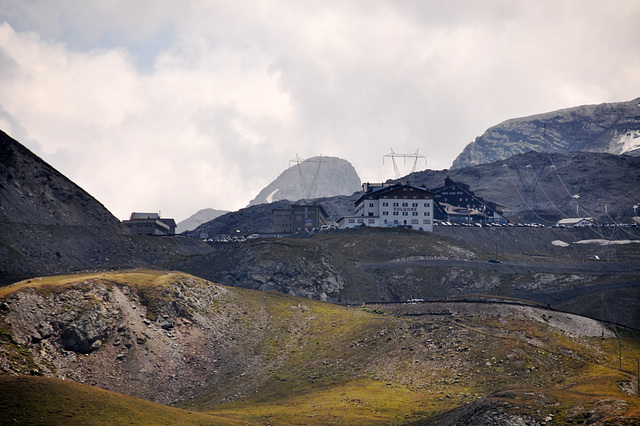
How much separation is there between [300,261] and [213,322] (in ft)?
174

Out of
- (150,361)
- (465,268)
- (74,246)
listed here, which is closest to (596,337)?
(465,268)

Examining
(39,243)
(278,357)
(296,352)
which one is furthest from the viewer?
(39,243)

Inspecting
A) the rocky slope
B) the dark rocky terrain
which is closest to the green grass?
the dark rocky terrain

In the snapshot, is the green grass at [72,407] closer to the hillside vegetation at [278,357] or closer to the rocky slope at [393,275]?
the hillside vegetation at [278,357]

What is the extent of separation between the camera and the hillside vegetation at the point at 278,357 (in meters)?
85.4

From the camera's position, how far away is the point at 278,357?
127375mm

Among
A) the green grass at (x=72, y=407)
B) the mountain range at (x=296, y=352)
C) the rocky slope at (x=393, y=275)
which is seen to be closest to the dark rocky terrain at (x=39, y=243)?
the mountain range at (x=296, y=352)

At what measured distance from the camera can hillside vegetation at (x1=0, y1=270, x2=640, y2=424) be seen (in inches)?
3361

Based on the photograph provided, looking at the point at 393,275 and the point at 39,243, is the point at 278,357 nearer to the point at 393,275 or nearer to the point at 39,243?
the point at 393,275

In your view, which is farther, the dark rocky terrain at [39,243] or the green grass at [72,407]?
the dark rocky terrain at [39,243]

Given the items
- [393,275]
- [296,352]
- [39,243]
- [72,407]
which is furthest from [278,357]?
[39,243]

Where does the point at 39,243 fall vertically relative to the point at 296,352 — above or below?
above

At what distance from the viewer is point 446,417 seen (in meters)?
82.7

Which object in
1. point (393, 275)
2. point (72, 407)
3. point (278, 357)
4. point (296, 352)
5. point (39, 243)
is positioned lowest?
point (72, 407)
